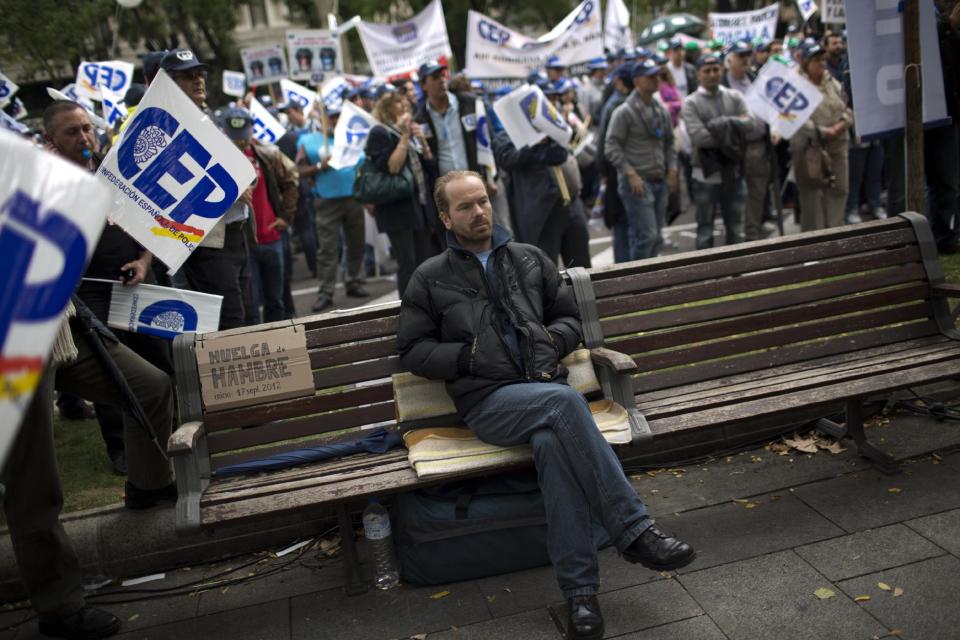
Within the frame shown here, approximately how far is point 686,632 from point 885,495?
1.40 m

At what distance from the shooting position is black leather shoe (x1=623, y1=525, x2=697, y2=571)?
3473mm

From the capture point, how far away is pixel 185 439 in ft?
12.4

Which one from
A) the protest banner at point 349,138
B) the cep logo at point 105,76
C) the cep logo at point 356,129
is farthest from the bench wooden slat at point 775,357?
the cep logo at point 105,76

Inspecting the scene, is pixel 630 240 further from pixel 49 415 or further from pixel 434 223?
pixel 49 415

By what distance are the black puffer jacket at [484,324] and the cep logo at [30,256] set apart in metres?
2.27

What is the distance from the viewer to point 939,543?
3.77 meters

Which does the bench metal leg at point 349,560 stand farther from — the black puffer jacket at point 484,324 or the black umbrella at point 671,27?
the black umbrella at point 671,27

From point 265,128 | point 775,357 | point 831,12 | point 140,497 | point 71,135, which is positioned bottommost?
point 140,497

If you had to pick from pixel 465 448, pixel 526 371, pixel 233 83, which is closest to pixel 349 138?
pixel 526 371

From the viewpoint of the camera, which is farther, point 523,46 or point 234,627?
point 523,46

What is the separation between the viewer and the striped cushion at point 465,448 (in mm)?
3781

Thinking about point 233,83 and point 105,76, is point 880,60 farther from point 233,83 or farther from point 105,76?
point 233,83

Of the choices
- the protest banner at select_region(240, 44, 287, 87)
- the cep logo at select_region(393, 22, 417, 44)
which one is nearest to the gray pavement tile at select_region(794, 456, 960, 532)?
the cep logo at select_region(393, 22, 417, 44)

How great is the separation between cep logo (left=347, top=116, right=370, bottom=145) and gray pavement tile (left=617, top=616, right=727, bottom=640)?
6.66 meters
